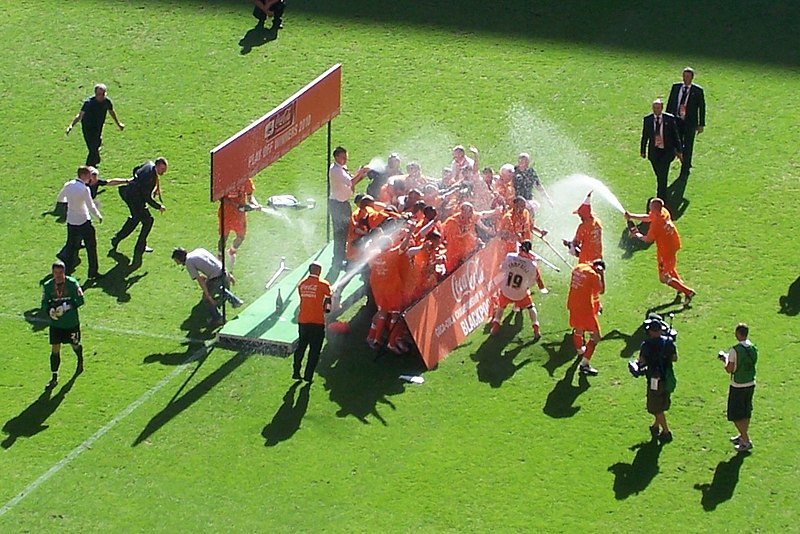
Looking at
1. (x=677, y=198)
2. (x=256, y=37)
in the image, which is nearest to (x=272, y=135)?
(x=677, y=198)

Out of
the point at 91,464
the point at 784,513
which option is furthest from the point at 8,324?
the point at 784,513

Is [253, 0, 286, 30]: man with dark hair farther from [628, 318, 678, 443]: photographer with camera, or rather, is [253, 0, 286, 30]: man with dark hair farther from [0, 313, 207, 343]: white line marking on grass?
[628, 318, 678, 443]: photographer with camera

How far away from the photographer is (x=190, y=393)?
20031 millimetres

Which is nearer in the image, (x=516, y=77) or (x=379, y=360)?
(x=379, y=360)

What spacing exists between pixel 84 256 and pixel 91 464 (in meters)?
6.24

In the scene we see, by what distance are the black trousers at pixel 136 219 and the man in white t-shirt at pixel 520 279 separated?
585 centimetres

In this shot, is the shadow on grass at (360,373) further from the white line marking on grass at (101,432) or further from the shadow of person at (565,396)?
the shadow of person at (565,396)

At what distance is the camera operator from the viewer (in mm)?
18250

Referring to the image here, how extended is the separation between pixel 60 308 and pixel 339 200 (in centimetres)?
541

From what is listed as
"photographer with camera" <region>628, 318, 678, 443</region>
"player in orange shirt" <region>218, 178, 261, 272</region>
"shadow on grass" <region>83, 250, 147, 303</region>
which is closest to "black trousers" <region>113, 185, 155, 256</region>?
"shadow on grass" <region>83, 250, 147, 303</region>

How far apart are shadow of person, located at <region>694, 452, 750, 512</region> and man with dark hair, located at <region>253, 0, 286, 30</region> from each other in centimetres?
1585

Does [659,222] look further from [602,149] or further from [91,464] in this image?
[91,464]

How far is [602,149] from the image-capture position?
88.8 feet

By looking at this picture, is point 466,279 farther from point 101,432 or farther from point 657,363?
point 101,432
